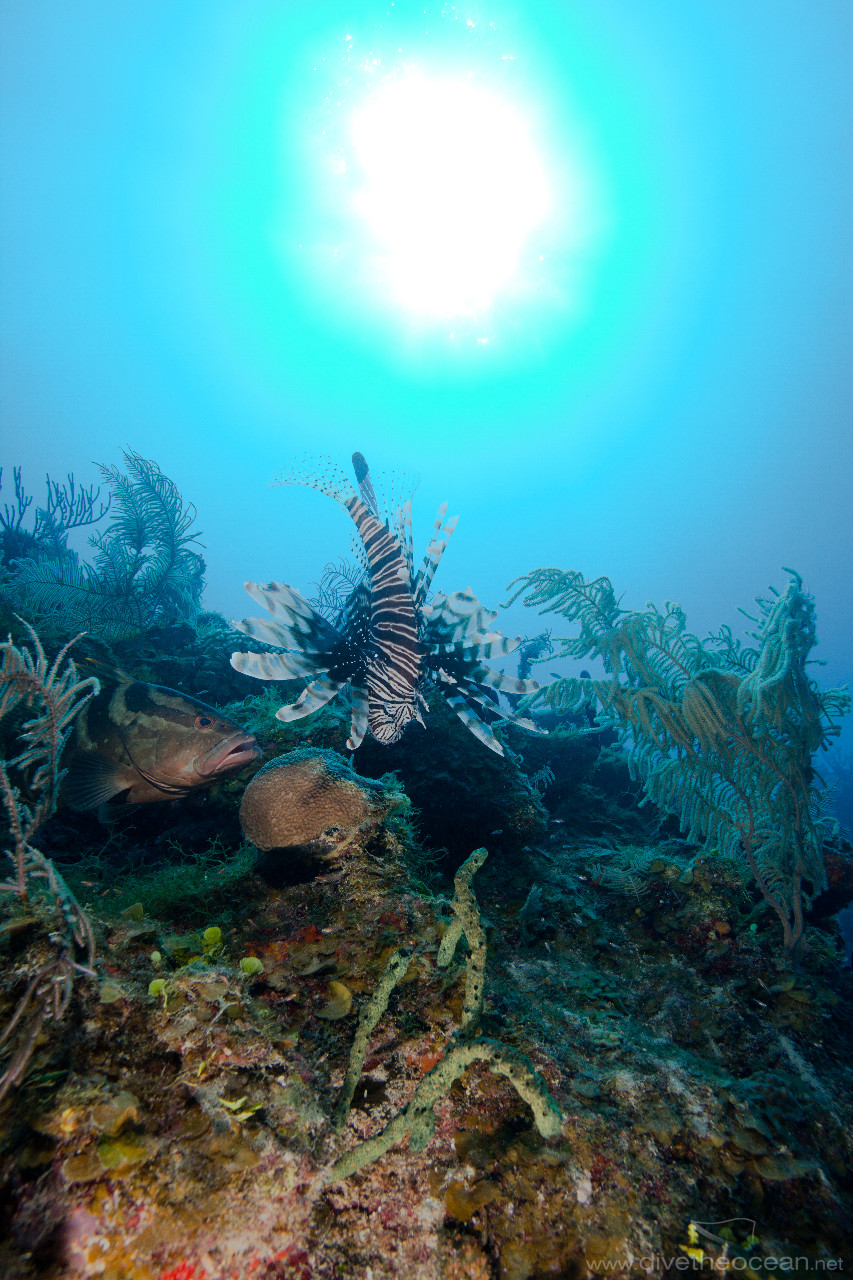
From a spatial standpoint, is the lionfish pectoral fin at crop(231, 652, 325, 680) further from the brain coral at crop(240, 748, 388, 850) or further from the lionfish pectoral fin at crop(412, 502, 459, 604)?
the lionfish pectoral fin at crop(412, 502, 459, 604)

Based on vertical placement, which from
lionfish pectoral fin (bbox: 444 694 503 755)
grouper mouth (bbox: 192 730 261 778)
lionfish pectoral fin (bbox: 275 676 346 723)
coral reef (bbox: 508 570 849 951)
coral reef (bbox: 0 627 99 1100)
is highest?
coral reef (bbox: 508 570 849 951)

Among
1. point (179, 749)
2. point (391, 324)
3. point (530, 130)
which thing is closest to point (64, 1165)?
point (179, 749)

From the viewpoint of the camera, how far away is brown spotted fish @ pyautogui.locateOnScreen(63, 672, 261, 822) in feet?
9.59

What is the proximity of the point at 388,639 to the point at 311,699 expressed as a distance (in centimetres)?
80

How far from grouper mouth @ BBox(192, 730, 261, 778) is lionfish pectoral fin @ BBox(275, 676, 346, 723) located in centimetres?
30

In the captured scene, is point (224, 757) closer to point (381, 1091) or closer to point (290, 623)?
point (290, 623)

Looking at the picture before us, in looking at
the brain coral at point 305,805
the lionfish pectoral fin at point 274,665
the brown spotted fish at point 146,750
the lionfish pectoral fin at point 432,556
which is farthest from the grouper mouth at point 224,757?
the lionfish pectoral fin at point 432,556

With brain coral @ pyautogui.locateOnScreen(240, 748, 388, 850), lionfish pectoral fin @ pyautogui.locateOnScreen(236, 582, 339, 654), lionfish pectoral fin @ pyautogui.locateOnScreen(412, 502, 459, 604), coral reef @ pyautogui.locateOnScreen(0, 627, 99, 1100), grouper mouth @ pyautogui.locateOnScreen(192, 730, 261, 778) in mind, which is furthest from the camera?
lionfish pectoral fin @ pyautogui.locateOnScreen(412, 502, 459, 604)

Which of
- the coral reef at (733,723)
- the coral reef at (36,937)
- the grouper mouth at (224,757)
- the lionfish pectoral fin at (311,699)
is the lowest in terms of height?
the coral reef at (36,937)

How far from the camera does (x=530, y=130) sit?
29.8m

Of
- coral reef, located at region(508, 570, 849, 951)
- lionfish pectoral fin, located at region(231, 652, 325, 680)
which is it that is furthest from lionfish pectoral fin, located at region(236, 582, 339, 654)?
coral reef, located at region(508, 570, 849, 951)

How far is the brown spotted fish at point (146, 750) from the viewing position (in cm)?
292

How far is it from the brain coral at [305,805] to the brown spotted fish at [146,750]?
0.28 m

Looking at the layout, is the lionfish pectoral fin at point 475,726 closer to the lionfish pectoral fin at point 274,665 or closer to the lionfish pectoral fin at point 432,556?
the lionfish pectoral fin at point 432,556
